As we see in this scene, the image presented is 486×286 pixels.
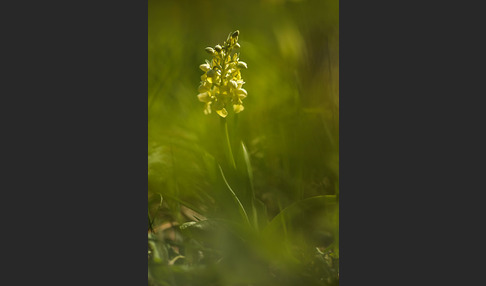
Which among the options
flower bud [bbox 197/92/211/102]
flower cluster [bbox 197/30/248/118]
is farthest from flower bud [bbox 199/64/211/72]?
flower bud [bbox 197/92/211/102]

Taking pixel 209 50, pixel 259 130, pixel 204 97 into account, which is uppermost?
pixel 209 50

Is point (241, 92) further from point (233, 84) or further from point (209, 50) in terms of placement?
point (209, 50)

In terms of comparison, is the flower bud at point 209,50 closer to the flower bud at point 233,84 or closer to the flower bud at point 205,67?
the flower bud at point 205,67

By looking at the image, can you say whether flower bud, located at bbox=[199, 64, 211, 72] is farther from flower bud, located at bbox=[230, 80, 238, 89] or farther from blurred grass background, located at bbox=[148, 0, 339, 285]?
flower bud, located at bbox=[230, 80, 238, 89]

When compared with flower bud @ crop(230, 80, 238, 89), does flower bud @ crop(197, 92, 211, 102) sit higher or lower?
lower

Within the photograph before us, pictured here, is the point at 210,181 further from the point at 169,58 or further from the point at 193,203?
the point at 169,58

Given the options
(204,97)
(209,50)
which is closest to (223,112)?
(204,97)

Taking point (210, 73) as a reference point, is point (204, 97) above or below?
below
